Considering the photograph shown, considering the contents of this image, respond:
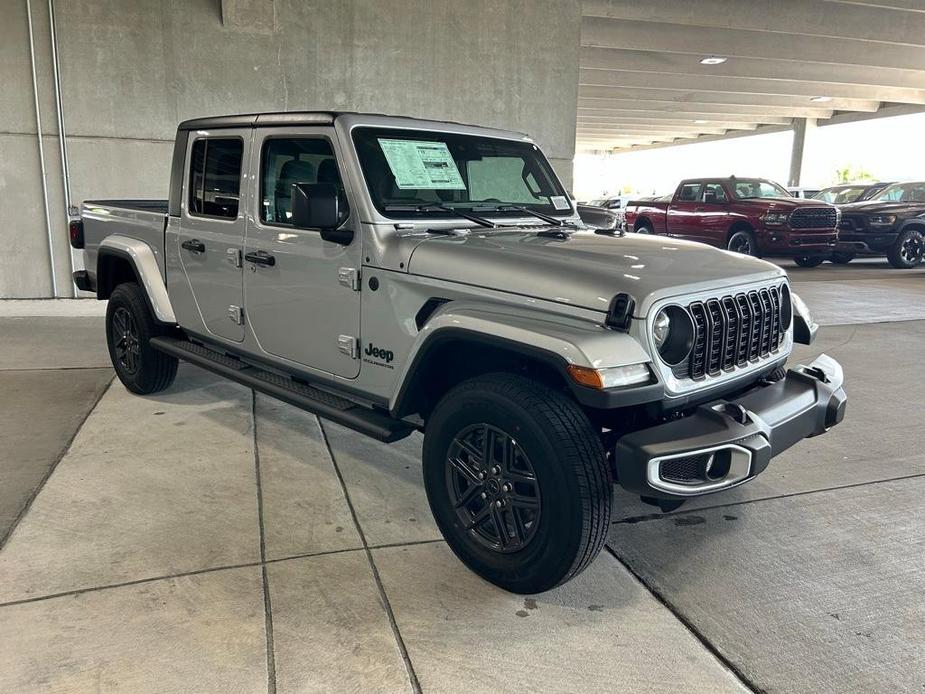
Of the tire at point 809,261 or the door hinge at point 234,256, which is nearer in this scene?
the door hinge at point 234,256

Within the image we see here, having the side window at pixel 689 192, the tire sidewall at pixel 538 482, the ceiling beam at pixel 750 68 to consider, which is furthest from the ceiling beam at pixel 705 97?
the tire sidewall at pixel 538 482

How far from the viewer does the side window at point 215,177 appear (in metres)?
3.98

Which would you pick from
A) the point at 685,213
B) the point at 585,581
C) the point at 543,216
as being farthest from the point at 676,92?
the point at 585,581

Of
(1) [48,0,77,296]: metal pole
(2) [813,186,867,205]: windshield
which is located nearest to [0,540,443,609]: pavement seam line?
(1) [48,0,77,296]: metal pole

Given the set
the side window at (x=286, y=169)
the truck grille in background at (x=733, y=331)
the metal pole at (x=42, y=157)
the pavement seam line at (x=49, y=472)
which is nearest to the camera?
the truck grille in background at (x=733, y=331)

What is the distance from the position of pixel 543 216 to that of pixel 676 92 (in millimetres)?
22153

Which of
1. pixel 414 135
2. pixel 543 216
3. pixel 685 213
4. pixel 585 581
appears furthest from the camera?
pixel 685 213

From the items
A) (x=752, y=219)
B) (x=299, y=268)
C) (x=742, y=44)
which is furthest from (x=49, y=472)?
(x=742, y=44)

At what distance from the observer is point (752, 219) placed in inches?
516

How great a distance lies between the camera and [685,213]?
47.7 feet

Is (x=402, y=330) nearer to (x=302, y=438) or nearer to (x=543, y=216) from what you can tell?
(x=543, y=216)

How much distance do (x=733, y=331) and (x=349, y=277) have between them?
5.54 feet

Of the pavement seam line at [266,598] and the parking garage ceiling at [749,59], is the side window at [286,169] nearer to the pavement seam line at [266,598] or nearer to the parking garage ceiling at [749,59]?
the pavement seam line at [266,598]

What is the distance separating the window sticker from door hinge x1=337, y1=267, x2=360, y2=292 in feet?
1.56
